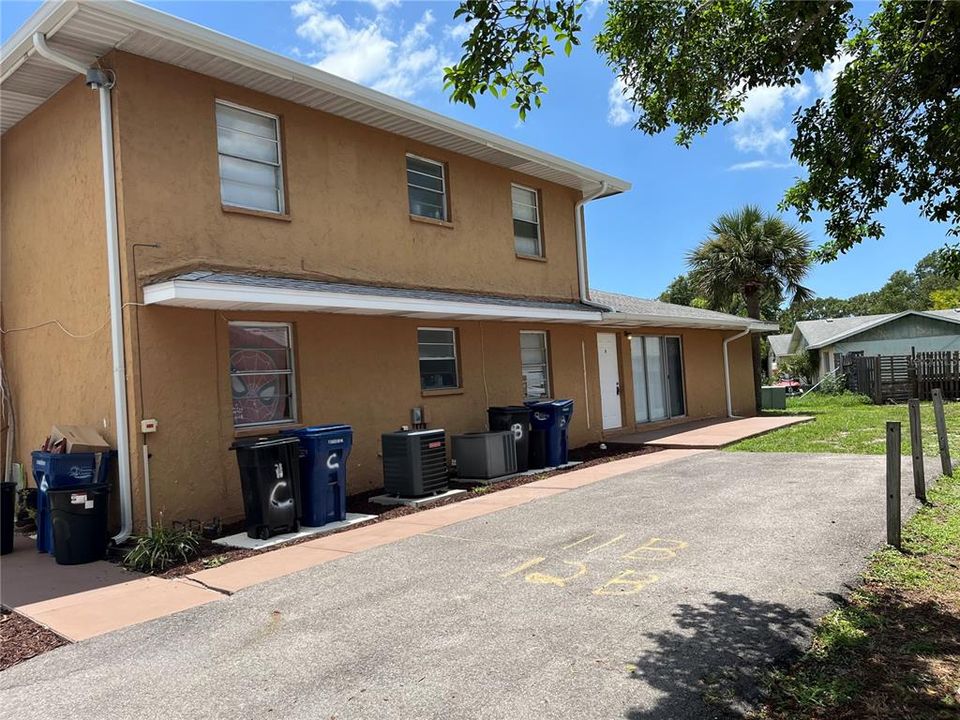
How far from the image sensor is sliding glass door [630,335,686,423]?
1656 centimetres

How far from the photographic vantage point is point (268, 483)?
7531 mm

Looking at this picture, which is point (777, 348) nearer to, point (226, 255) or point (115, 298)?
point (226, 255)

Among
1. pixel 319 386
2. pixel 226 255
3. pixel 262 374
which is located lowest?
pixel 319 386

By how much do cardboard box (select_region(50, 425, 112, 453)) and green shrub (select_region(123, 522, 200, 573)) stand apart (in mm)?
1352

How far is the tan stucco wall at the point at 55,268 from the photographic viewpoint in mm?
8156

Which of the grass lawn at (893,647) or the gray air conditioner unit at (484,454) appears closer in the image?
the grass lawn at (893,647)

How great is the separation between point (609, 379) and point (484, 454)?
19.1 ft

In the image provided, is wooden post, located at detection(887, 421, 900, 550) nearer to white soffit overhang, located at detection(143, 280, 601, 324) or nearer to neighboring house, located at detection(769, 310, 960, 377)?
white soffit overhang, located at detection(143, 280, 601, 324)

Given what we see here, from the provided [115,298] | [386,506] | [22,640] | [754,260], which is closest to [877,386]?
[754,260]

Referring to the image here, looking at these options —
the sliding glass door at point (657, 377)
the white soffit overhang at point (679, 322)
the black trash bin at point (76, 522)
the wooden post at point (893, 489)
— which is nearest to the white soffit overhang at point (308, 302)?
the black trash bin at point (76, 522)

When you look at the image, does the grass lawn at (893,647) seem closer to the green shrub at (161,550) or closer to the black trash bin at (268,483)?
the black trash bin at (268,483)

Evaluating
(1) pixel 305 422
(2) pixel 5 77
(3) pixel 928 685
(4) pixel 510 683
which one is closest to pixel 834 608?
(3) pixel 928 685

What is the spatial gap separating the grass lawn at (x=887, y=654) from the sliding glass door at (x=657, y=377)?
35.6 feet

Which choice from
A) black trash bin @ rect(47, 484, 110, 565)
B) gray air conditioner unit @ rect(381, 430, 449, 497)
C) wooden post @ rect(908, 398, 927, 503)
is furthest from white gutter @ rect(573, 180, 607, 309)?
black trash bin @ rect(47, 484, 110, 565)
